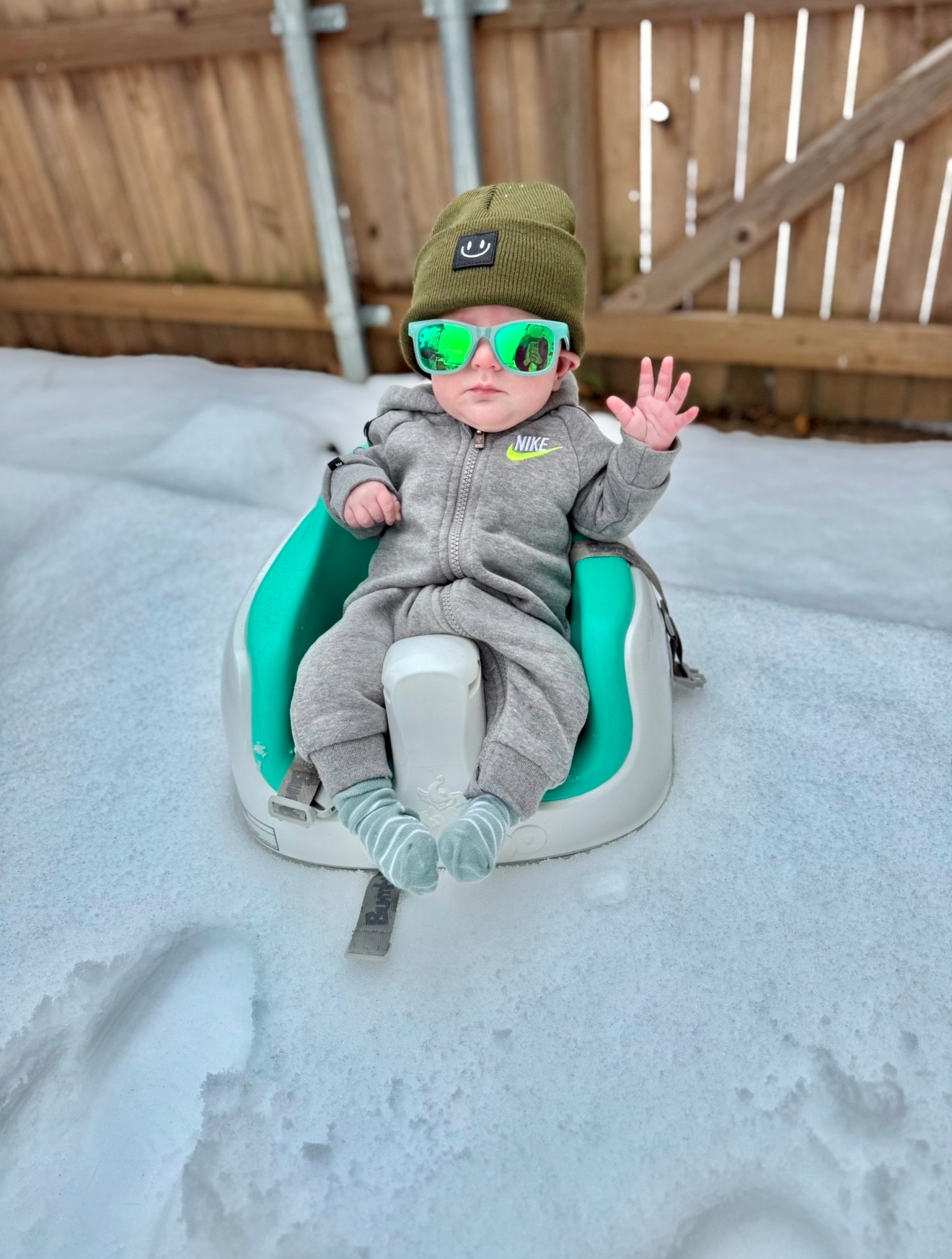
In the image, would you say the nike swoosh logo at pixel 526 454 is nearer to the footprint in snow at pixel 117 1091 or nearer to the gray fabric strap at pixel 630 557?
the gray fabric strap at pixel 630 557

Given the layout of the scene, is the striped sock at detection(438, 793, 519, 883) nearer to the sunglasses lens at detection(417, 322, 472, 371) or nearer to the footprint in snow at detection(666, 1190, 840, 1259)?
the footprint in snow at detection(666, 1190, 840, 1259)

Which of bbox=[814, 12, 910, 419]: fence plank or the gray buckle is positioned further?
bbox=[814, 12, 910, 419]: fence plank

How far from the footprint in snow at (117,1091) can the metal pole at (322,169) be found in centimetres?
231

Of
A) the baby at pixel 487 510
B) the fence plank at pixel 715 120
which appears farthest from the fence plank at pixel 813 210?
the baby at pixel 487 510

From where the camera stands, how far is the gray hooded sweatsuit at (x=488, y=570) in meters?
1.19

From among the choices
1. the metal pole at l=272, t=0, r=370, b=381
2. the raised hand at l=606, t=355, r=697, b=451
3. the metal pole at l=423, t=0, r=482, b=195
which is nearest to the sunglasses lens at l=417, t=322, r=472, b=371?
the raised hand at l=606, t=355, r=697, b=451

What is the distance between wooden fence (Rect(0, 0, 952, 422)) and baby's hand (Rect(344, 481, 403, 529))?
1704 mm

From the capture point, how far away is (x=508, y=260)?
4.02 feet

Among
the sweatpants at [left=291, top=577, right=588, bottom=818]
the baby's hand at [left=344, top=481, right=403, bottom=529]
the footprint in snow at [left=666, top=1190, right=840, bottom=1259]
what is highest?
the baby's hand at [left=344, top=481, right=403, bottom=529]

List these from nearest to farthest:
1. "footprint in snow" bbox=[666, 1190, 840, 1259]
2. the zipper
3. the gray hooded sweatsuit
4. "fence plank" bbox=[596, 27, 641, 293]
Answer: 1. "footprint in snow" bbox=[666, 1190, 840, 1259]
2. the gray hooded sweatsuit
3. the zipper
4. "fence plank" bbox=[596, 27, 641, 293]

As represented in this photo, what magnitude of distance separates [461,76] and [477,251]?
1.62 metres

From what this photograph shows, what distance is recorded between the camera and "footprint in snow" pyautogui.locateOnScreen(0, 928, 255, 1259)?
0.96m

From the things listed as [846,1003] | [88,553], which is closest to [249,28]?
[88,553]

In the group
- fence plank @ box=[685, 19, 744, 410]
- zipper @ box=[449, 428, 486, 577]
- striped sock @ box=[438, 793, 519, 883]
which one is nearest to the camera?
striped sock @ box=[438, 793, 519, 883]
